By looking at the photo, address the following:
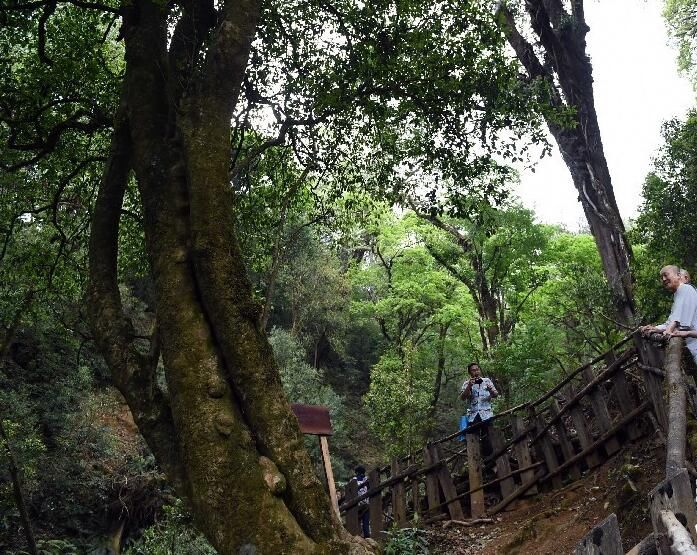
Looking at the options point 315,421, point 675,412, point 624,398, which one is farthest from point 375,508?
point 675,412

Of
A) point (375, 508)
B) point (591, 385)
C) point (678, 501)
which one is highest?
point (678, 501)

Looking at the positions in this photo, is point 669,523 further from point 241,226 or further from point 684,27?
point 684,27

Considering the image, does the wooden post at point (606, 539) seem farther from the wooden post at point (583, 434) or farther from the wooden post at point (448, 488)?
the wooden post at point (448, 488)

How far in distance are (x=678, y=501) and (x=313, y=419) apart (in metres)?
4.84

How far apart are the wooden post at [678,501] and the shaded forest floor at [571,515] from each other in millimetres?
2800

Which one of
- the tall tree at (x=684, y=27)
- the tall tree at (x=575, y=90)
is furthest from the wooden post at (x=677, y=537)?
the tall tree at (x=684, y=27)

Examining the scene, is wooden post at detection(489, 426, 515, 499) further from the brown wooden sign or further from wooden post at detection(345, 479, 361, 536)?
the brown wooden sign

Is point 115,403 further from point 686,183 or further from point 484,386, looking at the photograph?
point 686,183

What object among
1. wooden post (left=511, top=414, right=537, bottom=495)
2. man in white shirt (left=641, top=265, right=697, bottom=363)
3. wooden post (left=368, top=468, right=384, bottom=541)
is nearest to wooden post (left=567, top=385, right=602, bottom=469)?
wooden post (left=511, top=414, right=537, bottom=495)

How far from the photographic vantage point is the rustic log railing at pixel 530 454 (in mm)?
7445

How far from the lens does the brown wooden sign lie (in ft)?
22.0

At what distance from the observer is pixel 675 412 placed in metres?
3.63

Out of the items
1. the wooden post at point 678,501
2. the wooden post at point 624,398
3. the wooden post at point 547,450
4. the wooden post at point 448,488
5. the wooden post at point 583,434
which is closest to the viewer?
the wooden post at point 678,501

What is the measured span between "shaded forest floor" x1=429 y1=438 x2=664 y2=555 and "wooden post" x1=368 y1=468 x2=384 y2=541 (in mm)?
867
